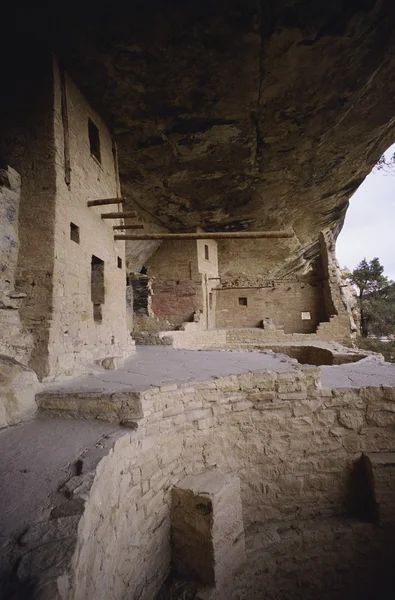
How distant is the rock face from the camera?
257 centimetres

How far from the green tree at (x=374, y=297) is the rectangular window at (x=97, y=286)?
57.5 ft

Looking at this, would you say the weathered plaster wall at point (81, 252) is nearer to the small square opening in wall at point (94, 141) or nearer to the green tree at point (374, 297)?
the small square opening in wall at point (94, 141)

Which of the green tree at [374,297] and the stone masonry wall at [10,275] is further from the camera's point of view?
the green tree at [374,297]

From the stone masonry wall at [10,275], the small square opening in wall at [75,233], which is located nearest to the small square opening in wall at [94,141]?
the small square opening in wall at [75,233]

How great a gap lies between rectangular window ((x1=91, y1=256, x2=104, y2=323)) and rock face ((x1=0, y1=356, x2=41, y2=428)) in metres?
1.97

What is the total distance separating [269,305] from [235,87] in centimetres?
1080

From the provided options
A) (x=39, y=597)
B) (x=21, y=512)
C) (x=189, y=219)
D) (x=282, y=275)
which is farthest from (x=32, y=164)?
(x=282, y=275)

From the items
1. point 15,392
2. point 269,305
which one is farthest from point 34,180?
point 269,305

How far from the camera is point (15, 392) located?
106 inches

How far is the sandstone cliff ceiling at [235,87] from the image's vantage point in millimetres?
4062

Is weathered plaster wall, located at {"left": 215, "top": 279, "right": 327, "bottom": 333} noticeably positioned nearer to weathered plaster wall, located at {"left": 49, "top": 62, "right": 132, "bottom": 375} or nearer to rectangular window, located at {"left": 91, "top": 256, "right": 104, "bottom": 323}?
weathered plaster wall, located at {"left": 49, "top": 62, "right": 132, "bottom": 375}

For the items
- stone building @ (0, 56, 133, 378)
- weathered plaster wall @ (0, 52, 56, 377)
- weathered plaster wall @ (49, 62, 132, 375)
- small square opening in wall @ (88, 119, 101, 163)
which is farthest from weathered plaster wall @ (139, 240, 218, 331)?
weathered plaster wall @ (0, 52, 56, 377)

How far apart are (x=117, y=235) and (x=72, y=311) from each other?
2.14 meters

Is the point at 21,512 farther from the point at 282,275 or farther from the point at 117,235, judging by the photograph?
the point at 282,275
